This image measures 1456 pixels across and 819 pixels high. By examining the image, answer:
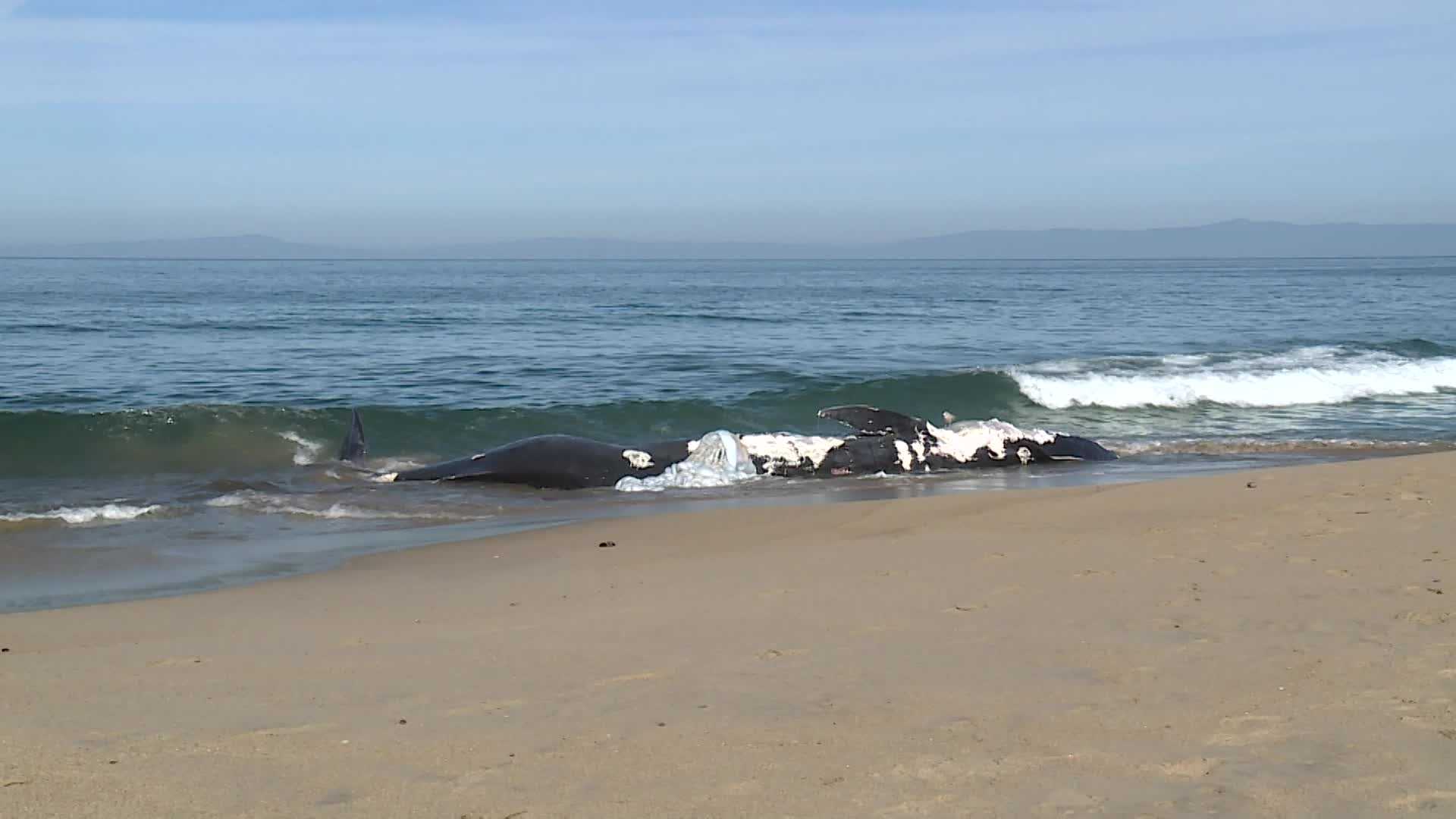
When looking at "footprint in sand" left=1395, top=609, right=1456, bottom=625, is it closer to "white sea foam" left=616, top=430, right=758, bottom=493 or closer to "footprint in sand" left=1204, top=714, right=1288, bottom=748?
"footprint in sand" left=1204, top=714, right=1288, bottom=748

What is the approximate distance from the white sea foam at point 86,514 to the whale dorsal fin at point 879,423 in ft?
23.5

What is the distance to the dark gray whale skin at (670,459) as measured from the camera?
13047 millimetres

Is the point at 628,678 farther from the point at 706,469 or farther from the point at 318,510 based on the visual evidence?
the point at 706,469

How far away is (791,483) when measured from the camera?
1306cm

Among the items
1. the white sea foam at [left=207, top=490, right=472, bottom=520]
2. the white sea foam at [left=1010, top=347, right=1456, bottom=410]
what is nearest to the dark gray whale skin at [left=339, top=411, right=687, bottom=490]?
the white sea foam at [left=207, top=490, right=472, bottom=520]

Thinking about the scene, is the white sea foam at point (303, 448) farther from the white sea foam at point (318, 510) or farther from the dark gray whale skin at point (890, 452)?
the dark gray whale skin at point (890, 452)

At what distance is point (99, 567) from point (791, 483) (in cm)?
677

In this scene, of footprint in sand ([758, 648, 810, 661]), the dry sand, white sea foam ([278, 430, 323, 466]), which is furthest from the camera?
white sea foam ([278, 430, 323, 466])

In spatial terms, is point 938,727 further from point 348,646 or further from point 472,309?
point 472,309

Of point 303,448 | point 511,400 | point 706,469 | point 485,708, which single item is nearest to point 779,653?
point 485,708

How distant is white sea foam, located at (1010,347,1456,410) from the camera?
71.4 feet

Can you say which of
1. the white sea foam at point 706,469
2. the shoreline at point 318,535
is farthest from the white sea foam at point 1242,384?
the white sea foam at point 706,469

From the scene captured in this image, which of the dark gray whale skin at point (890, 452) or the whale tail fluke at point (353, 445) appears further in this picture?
the whale tail fluke at point (353, 445)

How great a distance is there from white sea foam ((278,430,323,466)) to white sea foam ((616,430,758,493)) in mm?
4813
